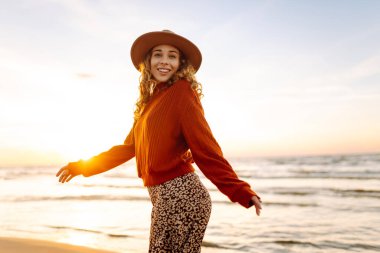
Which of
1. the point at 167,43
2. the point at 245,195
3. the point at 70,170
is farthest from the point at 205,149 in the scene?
the point at 70,170

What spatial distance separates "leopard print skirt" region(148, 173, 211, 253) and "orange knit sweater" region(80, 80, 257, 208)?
9 cm

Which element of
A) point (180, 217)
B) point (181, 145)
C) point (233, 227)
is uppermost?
point (181, 145)

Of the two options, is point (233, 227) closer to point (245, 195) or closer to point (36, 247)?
point (36, 247)

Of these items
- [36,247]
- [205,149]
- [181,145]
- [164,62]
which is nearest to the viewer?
[205,149]

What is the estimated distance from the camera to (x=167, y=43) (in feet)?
8.13

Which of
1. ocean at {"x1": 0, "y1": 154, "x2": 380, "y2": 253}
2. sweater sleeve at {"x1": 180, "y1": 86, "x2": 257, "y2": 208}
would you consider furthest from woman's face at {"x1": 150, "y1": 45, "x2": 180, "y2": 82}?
ocean at {"x1": 0, "y1": 154, "x2": 380, "y2": 253}

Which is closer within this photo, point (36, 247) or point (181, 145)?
point (181, 145)

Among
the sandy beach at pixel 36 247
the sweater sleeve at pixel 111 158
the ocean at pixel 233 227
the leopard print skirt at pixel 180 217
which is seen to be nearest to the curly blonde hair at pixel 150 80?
the sweater sleeve at pixel 111 158

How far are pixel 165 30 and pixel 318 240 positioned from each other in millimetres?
5380

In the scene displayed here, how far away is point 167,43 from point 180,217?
1106 millimetres

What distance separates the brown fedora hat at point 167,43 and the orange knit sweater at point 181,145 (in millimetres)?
277

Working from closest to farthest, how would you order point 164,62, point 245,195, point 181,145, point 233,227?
point 245,195 → point 181,145 → point 164,62 → point 233,227

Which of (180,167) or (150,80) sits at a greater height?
(150,80)

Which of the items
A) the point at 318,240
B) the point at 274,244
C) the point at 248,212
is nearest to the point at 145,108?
the point at 274,244
